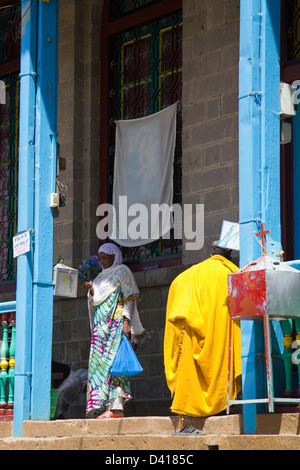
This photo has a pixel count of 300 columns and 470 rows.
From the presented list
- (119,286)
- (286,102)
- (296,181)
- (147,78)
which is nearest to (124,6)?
(147,78)

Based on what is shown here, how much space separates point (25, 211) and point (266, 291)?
10.4 feet

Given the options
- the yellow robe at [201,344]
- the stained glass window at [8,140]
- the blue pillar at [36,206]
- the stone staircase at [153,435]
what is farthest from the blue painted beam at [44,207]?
the stained glass window at [8,140]

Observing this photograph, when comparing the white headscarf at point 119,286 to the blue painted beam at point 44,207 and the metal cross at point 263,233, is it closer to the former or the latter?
the blue painted beam at point 44,207

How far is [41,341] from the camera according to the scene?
9.54 m

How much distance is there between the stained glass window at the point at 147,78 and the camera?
38.2ft

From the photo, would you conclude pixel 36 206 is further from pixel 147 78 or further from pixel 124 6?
pixel 124 6

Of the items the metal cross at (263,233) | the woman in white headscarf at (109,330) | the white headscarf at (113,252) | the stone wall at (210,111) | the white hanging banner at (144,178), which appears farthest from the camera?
the white hanging banner at (144,178)

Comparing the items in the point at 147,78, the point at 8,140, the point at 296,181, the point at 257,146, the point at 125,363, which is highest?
the point at 147,78

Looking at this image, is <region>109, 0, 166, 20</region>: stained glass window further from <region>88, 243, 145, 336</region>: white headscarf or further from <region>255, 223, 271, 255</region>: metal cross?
<region>255, 223, 271, 255</region>: metal cross

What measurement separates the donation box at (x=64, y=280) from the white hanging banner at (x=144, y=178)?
1930 mm

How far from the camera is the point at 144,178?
11.8 metres

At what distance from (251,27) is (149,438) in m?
3.13

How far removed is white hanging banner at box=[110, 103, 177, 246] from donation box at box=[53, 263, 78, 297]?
1930 mm
